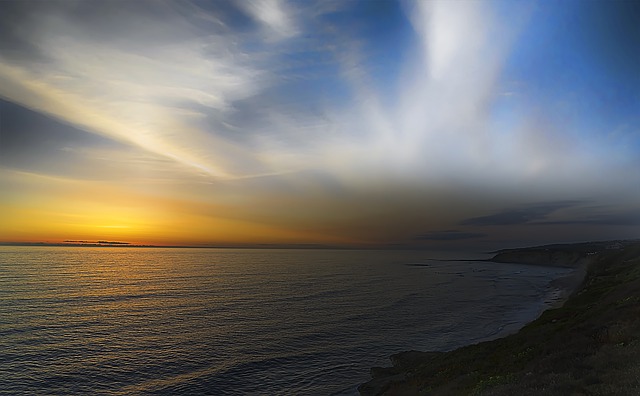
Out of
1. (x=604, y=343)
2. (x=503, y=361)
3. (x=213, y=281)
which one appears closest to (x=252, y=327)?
(x=503, y=361)

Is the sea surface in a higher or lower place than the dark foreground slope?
lower

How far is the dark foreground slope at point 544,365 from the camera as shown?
15.3m

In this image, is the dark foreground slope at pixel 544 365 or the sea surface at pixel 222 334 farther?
the sea surface at pixel 222 334

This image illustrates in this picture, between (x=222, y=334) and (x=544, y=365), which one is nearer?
(x=544, y=365)

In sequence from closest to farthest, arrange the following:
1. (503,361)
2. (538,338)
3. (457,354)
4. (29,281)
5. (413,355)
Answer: (503,361) → (538,338) → (457,354) → (413,355) → (29,281)

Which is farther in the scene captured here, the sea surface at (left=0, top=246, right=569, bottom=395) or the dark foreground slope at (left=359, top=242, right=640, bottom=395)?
the sea surface at (left=0, top=246, right=569, bottom=395)

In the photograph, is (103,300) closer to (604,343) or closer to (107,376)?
(107,376)

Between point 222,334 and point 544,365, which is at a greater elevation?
point 544,365

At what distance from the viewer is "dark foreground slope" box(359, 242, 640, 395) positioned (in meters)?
15.3

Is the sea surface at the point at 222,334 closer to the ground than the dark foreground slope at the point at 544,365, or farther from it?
closer to the ground

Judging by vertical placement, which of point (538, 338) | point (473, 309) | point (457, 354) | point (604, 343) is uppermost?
point (604, 343)

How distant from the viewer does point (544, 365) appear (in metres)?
19.5

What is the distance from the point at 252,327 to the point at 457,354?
2919 cm

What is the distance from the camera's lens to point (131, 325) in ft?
168
